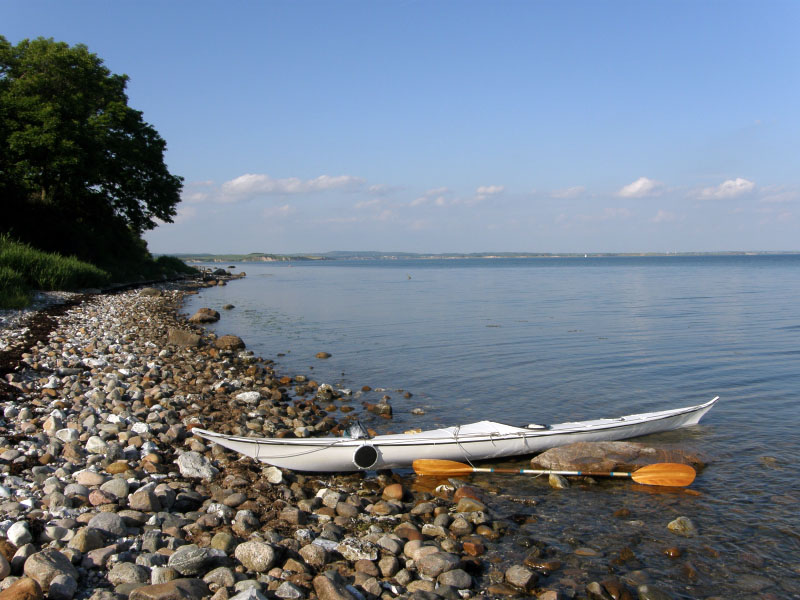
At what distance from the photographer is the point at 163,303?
1314 inches

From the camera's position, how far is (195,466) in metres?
8.10

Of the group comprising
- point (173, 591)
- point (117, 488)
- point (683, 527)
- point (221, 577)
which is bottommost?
point (683, 527)

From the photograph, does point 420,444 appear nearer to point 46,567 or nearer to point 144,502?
point 144,502

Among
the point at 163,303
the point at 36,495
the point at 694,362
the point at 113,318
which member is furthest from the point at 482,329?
the point at 36,495

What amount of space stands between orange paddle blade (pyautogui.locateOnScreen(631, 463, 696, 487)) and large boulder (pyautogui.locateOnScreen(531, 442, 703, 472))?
0.29 metres

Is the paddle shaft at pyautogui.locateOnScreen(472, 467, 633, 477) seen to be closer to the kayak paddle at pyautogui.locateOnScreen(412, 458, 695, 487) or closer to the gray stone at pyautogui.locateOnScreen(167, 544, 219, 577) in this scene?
the kayak paddle at pyautogui.locateOnScreen(412, 458, 695, 487)

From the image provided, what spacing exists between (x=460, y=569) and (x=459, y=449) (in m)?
3.42

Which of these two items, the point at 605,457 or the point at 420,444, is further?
the point at 605,457

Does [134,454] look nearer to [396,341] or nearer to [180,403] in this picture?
[180,403]

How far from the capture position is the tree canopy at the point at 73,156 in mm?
35438

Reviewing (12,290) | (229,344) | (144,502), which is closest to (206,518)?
(144,502)

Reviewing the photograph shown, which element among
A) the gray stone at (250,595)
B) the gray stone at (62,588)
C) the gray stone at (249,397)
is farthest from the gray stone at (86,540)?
the gray stone at (249,397)

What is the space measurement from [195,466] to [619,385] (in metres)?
11.6

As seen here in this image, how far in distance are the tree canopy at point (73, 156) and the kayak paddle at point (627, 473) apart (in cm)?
3435
